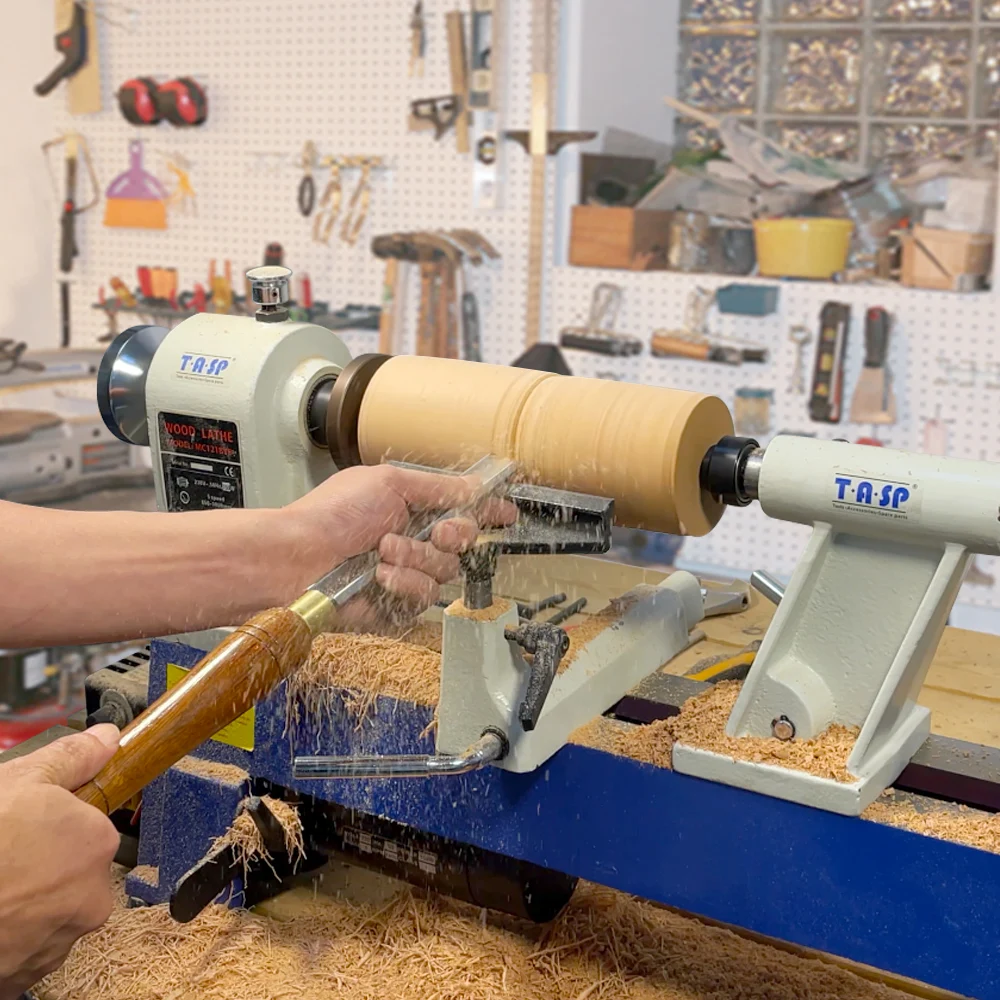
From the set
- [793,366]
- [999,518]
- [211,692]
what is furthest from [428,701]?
[793,366]

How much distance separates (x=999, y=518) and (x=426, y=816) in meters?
0.61

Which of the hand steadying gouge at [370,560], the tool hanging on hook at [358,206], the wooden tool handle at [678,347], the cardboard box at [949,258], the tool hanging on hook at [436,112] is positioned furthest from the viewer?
the tool hanging on hook at [358,206]

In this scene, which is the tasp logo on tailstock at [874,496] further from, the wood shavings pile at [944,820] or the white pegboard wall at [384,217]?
the white pegboard wall at [384,217]

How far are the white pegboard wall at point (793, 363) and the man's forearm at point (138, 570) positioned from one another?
2160 mm

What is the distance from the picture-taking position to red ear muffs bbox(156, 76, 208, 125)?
387 cm

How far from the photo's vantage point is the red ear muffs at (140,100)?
3926mm

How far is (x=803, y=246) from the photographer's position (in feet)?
10.2

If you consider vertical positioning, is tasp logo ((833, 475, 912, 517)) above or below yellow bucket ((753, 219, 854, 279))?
below

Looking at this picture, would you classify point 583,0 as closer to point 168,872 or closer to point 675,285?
point 675,285

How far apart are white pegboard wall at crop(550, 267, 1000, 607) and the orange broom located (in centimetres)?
145

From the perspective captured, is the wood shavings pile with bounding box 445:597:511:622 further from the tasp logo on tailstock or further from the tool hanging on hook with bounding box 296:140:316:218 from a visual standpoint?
the tool hanging on hook with bounding box 296:140:316:218

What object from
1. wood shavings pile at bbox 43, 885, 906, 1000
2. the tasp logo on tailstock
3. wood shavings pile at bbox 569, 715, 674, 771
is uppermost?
the tasp logo on tailstock

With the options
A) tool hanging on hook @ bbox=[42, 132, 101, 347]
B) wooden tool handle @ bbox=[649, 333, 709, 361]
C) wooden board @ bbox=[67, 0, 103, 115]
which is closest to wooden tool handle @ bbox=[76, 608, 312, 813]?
wooden tool handle @ bbox=[649, 333, 709, 361]

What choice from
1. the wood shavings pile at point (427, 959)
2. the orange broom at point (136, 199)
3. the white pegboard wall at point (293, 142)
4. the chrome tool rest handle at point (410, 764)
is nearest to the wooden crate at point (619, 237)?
the white pegboard wall at point (293, 142)
